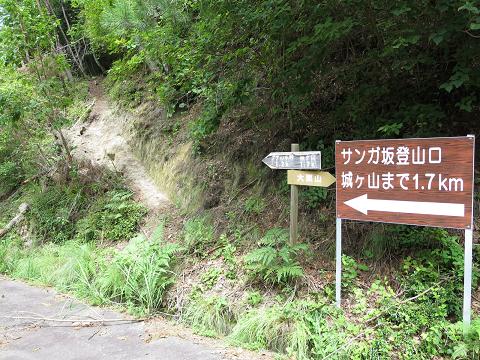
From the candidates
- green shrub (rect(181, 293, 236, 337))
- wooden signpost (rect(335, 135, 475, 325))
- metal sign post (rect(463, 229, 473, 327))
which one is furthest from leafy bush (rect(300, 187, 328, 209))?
metal sign post (rect(463, 229, 473, 327))

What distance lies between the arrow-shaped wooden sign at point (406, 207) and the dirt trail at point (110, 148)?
5.29 meters

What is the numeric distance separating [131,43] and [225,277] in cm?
627

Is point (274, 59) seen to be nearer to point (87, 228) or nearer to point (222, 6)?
point (222, 6)

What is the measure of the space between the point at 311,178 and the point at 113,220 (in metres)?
5.31

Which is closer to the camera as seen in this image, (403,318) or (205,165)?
(403,318)

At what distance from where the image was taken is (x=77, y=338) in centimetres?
480

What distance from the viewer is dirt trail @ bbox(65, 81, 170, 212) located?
937 centimetres

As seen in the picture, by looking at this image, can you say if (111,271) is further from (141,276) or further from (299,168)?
(299,168)

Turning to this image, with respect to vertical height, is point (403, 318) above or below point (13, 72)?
below

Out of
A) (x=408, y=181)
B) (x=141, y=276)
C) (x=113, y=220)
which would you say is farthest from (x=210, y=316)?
(x=113, y=220)

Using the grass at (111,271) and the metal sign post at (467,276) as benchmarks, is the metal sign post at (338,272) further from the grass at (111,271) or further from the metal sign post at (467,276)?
the grass at (111,271)

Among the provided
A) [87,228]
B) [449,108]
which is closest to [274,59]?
[449,108]

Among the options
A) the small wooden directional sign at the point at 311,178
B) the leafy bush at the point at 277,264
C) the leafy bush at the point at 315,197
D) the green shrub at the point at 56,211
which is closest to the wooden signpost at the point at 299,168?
the small wooden directional sign at the point at 311,178

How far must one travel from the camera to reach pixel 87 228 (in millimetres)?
8852
